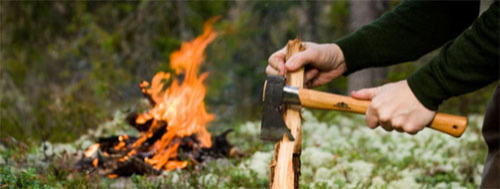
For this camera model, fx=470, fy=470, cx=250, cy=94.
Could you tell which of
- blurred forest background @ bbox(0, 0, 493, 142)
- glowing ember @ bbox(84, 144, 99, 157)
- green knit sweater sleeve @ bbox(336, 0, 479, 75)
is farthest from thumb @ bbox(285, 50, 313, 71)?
blurred forest background @ bbox(0, 0, 493, 142)

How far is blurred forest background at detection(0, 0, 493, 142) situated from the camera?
767cm

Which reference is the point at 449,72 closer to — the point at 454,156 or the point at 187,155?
the point at 187,155

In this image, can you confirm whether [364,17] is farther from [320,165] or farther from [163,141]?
[163,141]

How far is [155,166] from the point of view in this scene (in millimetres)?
4336

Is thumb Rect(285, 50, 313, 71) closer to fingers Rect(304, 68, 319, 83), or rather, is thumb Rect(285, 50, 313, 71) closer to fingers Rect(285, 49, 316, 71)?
fingers Rect(285, 49, 316, 71)

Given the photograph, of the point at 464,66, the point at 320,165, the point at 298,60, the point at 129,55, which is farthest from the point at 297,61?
the point at 129,55

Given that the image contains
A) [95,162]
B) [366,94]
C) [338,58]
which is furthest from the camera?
[95,162]

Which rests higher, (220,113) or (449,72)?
(220,113)

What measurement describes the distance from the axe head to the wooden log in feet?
0.16

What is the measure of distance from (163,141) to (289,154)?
2247 mm

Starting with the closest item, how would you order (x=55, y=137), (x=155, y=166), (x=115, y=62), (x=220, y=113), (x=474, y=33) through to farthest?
(x=474, y=33) → (x=155, y=166) → (x=55, y=137) → (x=220, y=113) → (x=115, y=62)

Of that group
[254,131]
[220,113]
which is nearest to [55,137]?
[254,131]

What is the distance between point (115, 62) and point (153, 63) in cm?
158

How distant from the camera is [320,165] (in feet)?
14.9
